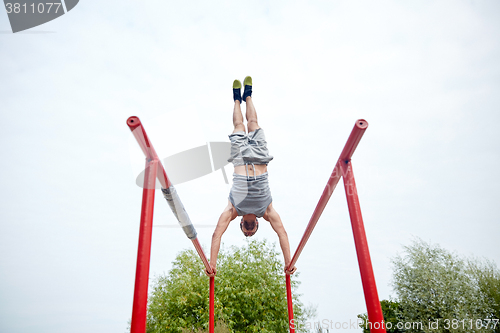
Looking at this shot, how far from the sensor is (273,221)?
179 inches

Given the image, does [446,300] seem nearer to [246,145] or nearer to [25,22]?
[246,145]

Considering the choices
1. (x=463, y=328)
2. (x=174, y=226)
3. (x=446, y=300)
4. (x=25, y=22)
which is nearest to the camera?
(x=25, y=22)

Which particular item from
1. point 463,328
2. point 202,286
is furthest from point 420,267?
point 202,286

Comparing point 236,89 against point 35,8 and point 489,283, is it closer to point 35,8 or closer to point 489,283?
point 35,8

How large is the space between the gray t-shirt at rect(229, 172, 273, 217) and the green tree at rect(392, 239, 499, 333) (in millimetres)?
13121

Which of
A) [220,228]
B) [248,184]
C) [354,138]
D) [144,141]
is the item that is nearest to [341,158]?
[354,138]

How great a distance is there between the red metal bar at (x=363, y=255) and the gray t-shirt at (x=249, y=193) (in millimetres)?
1990

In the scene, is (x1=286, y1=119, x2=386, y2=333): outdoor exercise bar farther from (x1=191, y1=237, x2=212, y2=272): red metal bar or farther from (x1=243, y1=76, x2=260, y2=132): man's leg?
(x1=243, y1=76, x2=260, y2=132): man's leg

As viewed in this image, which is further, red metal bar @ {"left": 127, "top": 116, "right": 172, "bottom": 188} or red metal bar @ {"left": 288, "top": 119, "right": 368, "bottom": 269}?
red metal bar @ {"left": 288, "top": 119, "right": 368, "bottom": 269}

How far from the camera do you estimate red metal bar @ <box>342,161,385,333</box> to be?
5.92ft

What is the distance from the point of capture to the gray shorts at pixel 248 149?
4180 millimetres

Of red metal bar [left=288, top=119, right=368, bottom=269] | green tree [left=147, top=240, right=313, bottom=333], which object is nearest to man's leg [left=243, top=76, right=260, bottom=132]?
red metal bar [left=288, top=119, right=368, bottom=269]

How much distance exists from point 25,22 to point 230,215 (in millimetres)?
3291

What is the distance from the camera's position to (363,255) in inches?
78.5
